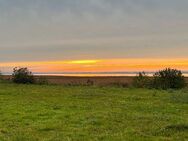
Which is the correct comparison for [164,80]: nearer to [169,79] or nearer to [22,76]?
[169,79]

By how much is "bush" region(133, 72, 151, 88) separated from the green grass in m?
13.4

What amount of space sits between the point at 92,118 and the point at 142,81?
24.5 meters

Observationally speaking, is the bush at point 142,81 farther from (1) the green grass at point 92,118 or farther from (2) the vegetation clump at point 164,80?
(1) the green grass at point 92,118

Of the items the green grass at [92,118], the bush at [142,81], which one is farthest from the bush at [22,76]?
the green grass at [92,118]

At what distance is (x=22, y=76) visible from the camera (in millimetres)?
48625

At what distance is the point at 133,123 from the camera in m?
17.9

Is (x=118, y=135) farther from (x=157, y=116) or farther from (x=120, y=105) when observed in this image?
(x=120, y=105)

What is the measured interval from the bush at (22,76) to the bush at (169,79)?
12178mm

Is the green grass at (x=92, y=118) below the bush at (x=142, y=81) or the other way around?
below

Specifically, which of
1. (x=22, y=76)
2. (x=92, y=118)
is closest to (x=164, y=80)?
(x=22, y=76)

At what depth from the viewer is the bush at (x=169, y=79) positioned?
42.0 metres

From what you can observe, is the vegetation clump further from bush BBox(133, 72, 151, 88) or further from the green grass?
the green grass

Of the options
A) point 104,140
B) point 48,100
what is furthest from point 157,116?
point 48,100

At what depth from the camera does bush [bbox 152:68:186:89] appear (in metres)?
42.0
